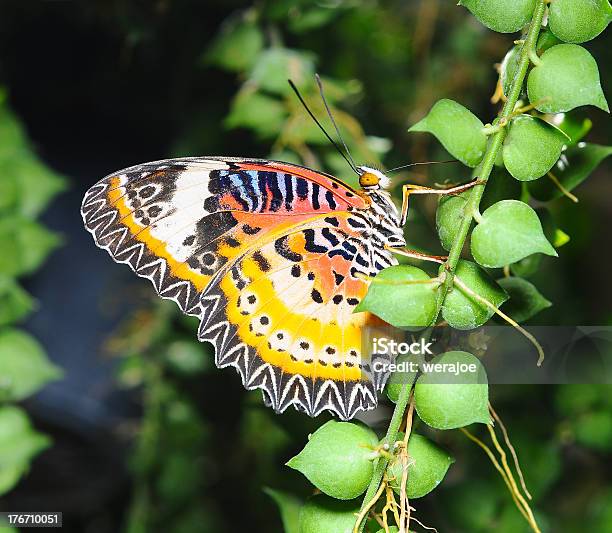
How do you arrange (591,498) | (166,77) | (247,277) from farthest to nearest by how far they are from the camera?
(166,77)
(591,498)
(247,277)

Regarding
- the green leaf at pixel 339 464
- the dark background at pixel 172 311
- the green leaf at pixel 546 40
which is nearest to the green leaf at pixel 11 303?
the dark background at pixel 172 311

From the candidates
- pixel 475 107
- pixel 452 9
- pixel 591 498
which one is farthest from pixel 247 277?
pixel 452 9

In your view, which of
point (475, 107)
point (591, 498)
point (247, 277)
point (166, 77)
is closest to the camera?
point (247, 277)

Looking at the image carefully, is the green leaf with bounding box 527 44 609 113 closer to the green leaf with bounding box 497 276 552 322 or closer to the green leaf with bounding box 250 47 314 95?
the green leaf with bounding box 497 276 552 322

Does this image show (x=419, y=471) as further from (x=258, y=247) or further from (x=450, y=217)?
(x=258, y=247)

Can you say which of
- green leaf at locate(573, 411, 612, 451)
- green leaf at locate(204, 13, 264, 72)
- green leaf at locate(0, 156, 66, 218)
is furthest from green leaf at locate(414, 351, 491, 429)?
green leaf at locate(0, 156, 66, 218)

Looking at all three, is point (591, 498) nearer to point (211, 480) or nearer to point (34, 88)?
point (211, 480)
